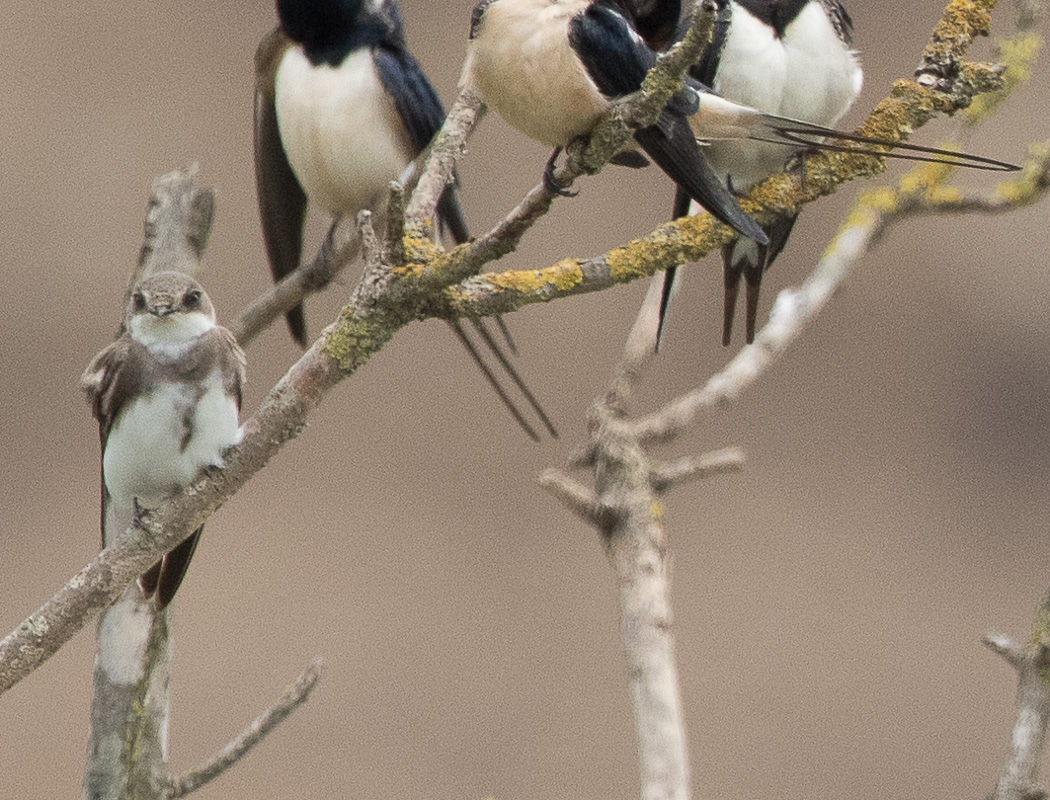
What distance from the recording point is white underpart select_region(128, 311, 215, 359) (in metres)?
1.38

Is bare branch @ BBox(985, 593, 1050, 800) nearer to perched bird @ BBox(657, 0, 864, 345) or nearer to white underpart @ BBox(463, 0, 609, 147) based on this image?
white underpart @ BBox(463, 0, 609, 147)

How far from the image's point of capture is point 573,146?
1130 millimetres

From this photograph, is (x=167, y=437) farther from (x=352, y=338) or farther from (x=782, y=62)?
(x=782, y=62)

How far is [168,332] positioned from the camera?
1.39 meters

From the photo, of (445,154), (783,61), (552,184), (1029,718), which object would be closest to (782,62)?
(783,61)

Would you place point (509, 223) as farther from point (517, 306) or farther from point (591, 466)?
point (591, 466)

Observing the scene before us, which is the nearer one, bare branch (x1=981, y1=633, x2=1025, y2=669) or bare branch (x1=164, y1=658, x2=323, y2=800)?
bare branch (x1=981, y1=633, x2=1025, y2=669)

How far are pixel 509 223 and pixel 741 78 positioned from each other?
0.83 metres

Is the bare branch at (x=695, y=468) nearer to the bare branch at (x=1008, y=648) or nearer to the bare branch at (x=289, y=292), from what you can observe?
the bare branch at (x=1008, y=648)

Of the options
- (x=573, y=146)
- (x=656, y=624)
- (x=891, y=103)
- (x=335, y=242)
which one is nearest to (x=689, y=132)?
(x=573, y=146)

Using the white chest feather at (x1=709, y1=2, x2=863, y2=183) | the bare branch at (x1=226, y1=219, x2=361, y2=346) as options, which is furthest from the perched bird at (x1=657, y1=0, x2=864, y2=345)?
the bare branch at (x1=226, y1=219, x2=361, y2=346)

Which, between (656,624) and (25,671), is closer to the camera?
(25,671)

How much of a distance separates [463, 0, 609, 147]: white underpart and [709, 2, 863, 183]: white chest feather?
2.03 feet

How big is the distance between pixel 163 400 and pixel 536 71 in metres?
0.51
